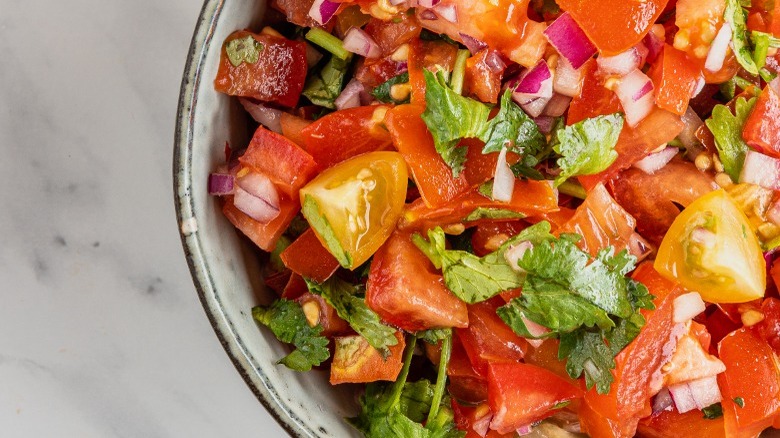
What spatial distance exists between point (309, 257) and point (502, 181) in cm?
52

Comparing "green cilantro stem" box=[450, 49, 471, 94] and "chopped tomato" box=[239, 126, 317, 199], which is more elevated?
"green cilantro stem" box=[450, 49, 471, 94]

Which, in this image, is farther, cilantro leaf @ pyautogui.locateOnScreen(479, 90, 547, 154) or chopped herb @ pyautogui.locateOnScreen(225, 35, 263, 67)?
chopped herb @ pyautogui.locateOnScreen(225, 35, 263, 67)

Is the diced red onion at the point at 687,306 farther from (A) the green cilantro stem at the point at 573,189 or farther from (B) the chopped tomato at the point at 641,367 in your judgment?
(A) the green cilantro stem at the point at 573,189

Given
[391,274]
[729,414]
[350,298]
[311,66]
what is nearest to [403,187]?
[391,274]

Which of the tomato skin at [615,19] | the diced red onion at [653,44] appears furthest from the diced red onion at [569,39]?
the diced red onion at [653,44]

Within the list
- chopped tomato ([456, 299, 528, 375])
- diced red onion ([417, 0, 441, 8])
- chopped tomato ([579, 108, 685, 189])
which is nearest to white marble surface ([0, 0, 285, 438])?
chopped tomato ([456, 299, 528, 375])

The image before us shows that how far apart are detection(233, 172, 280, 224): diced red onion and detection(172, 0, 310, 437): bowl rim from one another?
13 centimetres

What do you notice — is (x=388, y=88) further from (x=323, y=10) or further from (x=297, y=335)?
(x=297, y=335)

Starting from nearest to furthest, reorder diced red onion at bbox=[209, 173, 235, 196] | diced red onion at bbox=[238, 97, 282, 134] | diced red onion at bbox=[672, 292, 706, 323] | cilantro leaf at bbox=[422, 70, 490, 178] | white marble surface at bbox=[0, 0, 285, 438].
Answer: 1. cilantro leaf at bbox=[422, 70, 490, 178]
2. diced red onion at bbox=[672, 292, 706, 323]
3. diced red onion at bbox=[209, 173, 235, 196]
4. diced red onion at bbox=[238, 97, 282, 134]
5. white marble surface at bbox=[0, 0, 285, 438]

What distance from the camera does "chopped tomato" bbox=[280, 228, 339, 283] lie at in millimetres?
2006

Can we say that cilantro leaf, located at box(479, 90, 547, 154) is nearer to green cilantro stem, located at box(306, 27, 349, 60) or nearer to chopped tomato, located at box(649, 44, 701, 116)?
chopped tomato, located at box(649, 44, 701, 116)

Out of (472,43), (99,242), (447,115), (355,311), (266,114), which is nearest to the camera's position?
(447,115)

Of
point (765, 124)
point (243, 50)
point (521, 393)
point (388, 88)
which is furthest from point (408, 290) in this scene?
point (765, 124)

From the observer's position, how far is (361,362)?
6.74 feet
